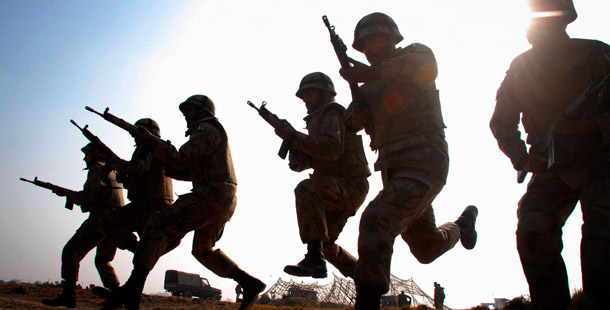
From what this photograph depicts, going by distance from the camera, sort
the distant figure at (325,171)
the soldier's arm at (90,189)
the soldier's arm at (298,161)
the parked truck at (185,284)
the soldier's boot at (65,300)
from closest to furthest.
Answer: the distant figure at (325,171) < the soldier's arm at (298,161) < the soldier's boot at (65,300) < the soldier's arm at (90,189) < the parked truck at (185,284)

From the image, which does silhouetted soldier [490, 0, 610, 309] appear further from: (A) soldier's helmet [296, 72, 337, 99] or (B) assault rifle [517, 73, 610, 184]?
(A) soldier's helmet [296, 72, 337, 99]

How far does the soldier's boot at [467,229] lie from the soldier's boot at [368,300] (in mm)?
2434

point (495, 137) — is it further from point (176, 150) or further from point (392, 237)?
point (176, 150)

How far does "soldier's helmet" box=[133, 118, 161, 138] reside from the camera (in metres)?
8.74

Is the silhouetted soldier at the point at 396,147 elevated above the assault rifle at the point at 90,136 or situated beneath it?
situated beneath

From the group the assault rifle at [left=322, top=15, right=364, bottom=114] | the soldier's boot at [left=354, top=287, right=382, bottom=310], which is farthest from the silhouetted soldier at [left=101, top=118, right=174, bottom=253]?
the soldier's boot at [left=354, top=287, right=382, bottom=310]

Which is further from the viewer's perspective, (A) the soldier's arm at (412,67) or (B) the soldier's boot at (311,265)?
(B) the soldier's boot at (311,265)

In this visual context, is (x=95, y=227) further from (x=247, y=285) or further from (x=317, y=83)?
(x=317, y=83)

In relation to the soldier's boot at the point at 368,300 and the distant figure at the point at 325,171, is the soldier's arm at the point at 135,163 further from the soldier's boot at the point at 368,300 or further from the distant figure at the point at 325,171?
the soldier's boot at the point at 368,300

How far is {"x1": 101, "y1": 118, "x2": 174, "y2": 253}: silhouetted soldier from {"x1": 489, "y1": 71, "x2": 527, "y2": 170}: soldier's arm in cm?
527

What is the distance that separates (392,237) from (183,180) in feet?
14.3

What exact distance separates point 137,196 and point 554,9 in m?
6.34

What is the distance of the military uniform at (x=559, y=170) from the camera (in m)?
3.07

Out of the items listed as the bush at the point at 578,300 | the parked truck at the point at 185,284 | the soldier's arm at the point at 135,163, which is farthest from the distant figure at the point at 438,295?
the parked truck at the point at 185,284
